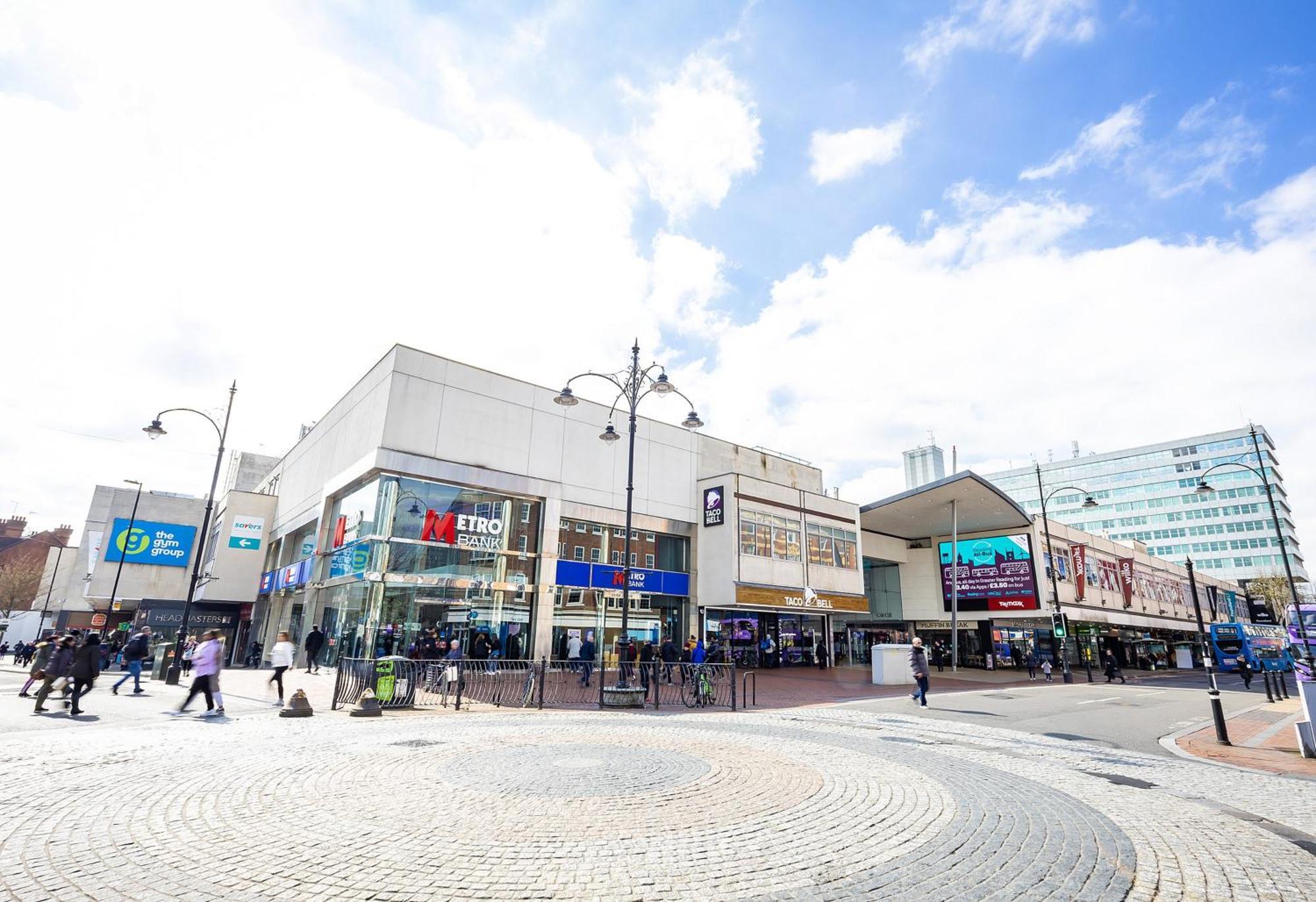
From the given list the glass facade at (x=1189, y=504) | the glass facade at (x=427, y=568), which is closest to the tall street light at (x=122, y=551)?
the glass facade at (x=427, y=568)

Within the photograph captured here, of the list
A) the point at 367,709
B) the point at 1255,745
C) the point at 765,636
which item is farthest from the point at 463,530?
the point at 1255,745

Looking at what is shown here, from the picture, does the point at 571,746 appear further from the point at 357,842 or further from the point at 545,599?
the point at 545,599

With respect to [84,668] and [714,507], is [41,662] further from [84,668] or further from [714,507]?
[714,507]

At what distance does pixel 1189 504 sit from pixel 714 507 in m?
115

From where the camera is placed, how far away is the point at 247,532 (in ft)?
142

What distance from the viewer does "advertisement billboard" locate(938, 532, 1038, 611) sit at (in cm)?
4331

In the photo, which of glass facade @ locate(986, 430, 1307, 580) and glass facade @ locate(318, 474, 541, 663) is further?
glass facade @ locate(986, 430, 1307, 580)

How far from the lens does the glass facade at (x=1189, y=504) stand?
104 m

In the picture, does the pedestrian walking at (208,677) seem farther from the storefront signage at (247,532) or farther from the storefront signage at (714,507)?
the storefront signage at (247,532)

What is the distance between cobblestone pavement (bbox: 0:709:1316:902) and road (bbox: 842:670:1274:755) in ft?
11.5

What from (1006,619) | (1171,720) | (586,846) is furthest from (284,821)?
(1006,619)

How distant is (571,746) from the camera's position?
32.8 ft

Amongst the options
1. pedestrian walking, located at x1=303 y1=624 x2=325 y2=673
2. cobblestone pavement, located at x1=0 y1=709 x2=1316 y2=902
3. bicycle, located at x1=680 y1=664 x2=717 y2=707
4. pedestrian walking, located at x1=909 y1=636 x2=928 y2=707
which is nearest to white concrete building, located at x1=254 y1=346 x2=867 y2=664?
pedestrian walking, located at x1=303 y1=624 x2=325 y2=673

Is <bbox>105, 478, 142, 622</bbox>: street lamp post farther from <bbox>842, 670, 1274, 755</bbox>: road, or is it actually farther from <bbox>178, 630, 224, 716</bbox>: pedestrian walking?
<bbox>842, 670, 1274, 755</bbox>: road
